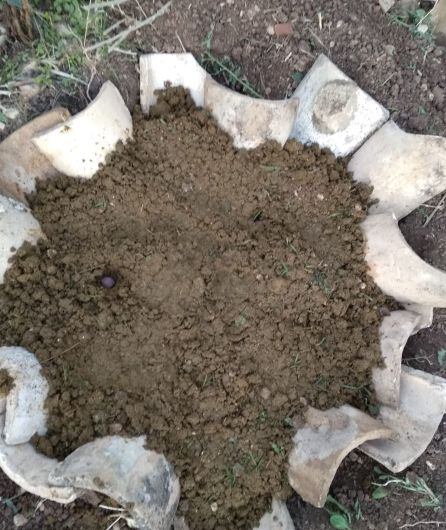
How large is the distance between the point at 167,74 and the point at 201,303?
1.03m

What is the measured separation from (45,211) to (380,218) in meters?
1.42

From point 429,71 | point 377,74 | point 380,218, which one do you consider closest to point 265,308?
point 380,218

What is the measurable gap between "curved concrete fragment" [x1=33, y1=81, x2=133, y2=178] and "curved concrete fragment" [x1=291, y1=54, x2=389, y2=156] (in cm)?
79

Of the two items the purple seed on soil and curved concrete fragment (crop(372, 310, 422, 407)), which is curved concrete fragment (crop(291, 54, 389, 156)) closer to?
curved concrete fragment (crop(372, 310, 422, 407))

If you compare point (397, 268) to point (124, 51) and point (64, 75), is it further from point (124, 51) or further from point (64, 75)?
point (64, 75)

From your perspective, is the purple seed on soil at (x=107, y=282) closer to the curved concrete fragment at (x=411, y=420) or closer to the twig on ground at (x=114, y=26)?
the twig on ground at (x=114, y=26)

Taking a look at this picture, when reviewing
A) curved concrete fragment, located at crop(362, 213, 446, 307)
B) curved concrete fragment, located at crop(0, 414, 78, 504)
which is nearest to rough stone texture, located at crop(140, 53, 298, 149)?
curved concrete fragment, located at crop(362, 213, 446, 307)

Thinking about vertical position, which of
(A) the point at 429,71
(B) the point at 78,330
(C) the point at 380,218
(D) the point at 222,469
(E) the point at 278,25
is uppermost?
(A) the point at 429,71

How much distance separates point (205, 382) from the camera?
6.86 feet

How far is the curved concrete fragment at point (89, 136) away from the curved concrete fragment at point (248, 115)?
0.39m

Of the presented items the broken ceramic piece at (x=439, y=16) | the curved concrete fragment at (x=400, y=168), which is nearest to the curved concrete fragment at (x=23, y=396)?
the curved concrete fragment at (x=400, y=168)

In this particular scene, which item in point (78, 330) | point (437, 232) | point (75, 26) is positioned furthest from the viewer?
point (437, 232)

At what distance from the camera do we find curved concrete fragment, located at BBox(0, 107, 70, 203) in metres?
2.16

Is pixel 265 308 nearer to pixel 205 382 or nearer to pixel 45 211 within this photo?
pixel 205 382
